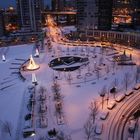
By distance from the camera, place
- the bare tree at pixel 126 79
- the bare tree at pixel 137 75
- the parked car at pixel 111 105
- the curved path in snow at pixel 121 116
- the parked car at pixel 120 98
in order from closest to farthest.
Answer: the curved path in snow at pixel 121 116 < the parked car at pixel 111 105 < the parked car at pixel 120 98 < the bare tree at pixel 126 79 < the bare tree at pixel 137 75

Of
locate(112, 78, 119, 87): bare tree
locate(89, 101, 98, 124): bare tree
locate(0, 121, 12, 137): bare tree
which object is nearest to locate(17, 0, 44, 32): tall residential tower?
locate(112, 78, 119, 87): bare tree

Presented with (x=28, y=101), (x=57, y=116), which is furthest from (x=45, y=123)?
(x=28, y=101)

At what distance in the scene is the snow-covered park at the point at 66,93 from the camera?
41.7m

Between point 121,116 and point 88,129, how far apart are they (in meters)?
7.68

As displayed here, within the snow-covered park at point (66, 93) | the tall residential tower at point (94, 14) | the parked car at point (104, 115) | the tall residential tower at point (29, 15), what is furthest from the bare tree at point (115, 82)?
the tall residential tower at point (29, 15)

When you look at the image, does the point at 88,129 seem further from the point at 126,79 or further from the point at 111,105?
the point at 126,79

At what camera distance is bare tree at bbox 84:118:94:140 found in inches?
1532

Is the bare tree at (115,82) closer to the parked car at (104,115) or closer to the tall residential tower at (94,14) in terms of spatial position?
the parked car at (104,115)

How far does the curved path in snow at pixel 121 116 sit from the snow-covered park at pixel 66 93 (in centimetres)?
26

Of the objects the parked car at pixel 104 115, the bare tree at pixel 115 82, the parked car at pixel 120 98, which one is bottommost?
the parked car at pixel 104 115

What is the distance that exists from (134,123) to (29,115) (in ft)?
63.1

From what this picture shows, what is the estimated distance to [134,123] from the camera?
137 feet

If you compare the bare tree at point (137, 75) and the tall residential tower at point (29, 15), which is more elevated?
the tall residential tower at point (29, 15)

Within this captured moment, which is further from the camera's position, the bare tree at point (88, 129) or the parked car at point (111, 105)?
the parked car at point (111, 105)
